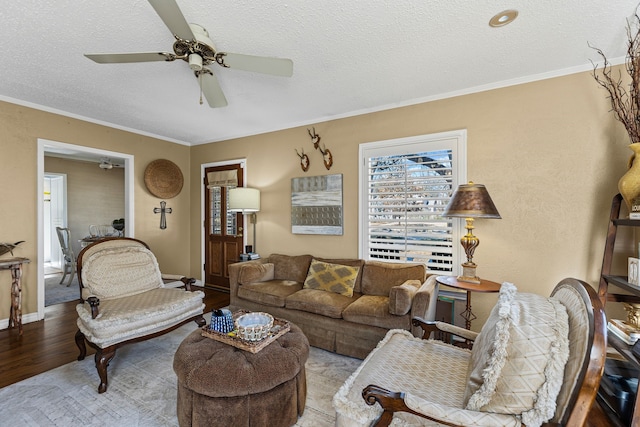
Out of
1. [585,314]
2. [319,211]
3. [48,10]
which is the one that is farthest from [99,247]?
[585,314]

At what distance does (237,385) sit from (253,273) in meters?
1.92

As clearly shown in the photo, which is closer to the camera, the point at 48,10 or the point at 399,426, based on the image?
the point at 399,426

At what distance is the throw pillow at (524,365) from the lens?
97 cm

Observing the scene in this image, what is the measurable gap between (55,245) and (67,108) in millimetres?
4746

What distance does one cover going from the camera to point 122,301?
103 inches

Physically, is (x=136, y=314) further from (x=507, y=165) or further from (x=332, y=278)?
(x=507, y=165)

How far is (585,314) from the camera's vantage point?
1.04 meters

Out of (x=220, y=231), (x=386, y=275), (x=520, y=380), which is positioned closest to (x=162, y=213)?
(x=220, y=231)

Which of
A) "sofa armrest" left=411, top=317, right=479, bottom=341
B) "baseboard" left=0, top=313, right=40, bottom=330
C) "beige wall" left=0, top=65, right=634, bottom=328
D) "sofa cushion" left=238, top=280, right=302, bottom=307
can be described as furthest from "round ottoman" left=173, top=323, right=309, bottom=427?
"baseboard" left=0, top=313, right=40, bottom=330

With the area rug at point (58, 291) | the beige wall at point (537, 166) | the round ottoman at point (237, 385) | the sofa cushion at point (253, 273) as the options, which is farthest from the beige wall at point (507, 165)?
the round ottoman at point (237, 385)

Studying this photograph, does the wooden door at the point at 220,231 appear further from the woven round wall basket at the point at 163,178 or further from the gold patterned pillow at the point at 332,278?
the gold patterned pillow at the point at 332,278

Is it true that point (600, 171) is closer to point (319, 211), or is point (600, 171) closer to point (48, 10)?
point (319, 211)

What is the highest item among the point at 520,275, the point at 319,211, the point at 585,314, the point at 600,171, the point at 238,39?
the point at 238,39

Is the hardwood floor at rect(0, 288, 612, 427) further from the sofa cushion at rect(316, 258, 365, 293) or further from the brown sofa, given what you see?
the sofa cushion at rect(316, 258, 365, 293)
